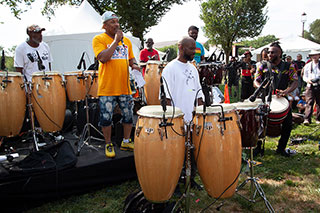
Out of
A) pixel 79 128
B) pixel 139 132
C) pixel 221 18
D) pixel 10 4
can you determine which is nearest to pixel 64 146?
pixel 79 128

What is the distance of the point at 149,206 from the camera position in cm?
255

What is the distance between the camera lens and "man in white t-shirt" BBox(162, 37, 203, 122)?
118 inches

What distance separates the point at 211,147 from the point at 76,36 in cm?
854

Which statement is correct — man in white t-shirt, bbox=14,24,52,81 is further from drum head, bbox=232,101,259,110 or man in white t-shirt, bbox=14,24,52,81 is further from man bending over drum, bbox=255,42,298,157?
man bending over drum, bbox=255,42,298,157

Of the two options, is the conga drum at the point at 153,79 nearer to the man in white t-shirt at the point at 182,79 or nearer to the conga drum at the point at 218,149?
the man in white t-shirt at the point at 182,79

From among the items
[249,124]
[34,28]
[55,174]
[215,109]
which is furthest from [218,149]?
[34,28]

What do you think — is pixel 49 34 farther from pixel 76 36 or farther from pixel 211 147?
pixel 211 147

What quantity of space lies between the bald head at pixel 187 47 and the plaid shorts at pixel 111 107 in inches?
44.2

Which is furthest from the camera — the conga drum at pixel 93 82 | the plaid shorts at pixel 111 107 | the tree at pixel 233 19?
the tree at pixel 233 19

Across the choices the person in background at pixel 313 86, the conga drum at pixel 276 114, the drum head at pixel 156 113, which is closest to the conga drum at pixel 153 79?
the conga drum at pixel 276 114

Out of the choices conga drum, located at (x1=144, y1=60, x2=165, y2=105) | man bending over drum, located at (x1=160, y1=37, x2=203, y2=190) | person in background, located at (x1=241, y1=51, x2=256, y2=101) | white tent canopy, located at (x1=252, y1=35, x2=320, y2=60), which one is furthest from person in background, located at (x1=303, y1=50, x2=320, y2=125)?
white tent canopy, located at (x1=252, y1=35, x2=320, y2=60)

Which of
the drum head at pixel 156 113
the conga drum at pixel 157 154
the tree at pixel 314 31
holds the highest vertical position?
the tree at pixel 314 31

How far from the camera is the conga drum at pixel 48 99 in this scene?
4055 millimetres

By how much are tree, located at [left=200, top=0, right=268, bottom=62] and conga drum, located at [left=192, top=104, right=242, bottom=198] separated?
24637 mm
